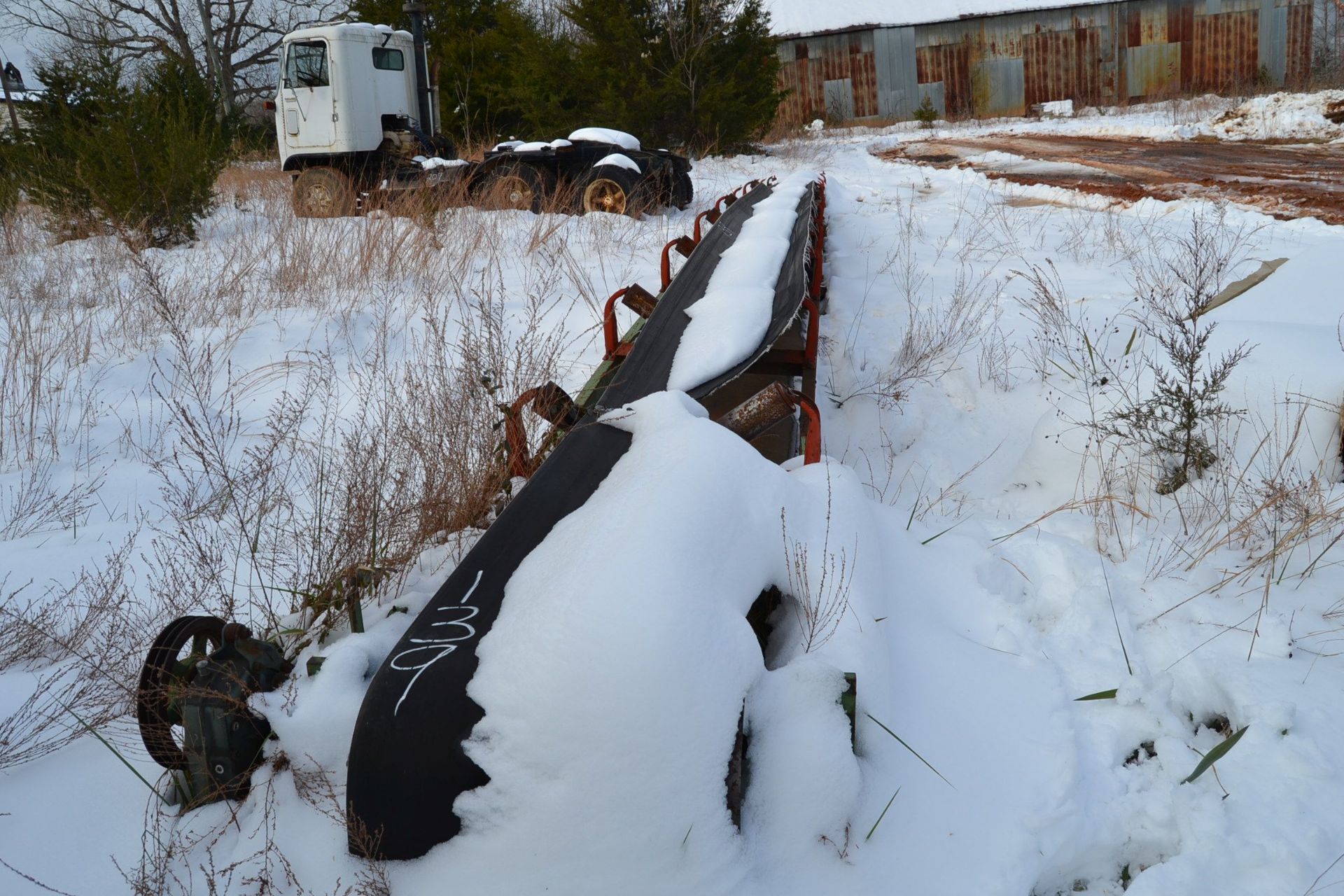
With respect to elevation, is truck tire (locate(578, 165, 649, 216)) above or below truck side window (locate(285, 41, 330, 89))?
below

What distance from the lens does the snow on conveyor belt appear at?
145 cm

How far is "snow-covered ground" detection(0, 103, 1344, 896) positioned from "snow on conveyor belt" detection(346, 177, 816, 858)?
5 cm

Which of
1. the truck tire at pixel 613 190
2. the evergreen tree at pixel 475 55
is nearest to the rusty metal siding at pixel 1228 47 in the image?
the evergreen tree at pixel 475 55

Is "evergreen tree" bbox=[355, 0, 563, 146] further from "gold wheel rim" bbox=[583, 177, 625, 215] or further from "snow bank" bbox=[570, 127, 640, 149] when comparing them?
"gold wheel rim" bbox=[583, 177, 625, 215]

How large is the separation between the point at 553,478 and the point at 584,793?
909mm

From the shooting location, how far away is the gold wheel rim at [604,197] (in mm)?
8164

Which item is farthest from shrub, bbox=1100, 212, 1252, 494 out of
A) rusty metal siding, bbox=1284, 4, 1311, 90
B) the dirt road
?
rusty metal siding, bbox=1284, 4, 1311, 90

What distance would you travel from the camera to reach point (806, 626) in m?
1.88

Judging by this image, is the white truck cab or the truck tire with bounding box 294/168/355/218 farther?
the white truck cab

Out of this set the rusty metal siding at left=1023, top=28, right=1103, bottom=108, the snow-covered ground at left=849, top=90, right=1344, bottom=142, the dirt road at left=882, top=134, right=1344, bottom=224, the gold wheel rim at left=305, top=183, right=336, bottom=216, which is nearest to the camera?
the dirt road at left=882, top=134, right=1344, bottom=224

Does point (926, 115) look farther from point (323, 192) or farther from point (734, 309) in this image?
point (734, 309)

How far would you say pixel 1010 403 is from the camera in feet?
12.7

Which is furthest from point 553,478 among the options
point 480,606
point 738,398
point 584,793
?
point 738,398

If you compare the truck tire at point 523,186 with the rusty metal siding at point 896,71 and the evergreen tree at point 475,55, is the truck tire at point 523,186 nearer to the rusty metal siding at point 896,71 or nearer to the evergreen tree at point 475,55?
the evergreen tree at point 475,55
